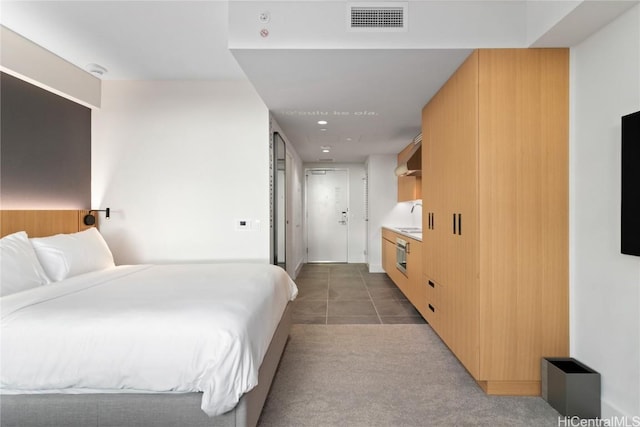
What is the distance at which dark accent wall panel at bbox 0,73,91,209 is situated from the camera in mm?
2547

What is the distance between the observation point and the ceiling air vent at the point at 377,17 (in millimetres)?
2166

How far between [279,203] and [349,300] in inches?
65.0

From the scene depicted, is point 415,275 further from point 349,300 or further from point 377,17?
point 377,17

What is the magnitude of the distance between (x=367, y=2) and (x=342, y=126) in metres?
2.01

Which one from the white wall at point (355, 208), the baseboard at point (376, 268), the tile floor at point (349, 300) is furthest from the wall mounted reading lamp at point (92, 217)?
→ the white wall at point (355, 208)

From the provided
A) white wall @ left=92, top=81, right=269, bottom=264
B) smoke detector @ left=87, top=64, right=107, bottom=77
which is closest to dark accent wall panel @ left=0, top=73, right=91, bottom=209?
white wall @ left=92, top=81, right=269, bottom=264

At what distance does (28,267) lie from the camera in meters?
2.18

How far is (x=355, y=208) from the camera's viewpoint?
746 centimetres

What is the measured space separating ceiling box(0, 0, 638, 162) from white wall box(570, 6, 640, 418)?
0.67ft

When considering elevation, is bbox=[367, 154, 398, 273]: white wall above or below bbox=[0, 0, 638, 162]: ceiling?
below

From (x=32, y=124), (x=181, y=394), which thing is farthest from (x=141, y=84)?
(x=181, y=394)

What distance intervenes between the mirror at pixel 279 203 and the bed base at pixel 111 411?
7.10 feet

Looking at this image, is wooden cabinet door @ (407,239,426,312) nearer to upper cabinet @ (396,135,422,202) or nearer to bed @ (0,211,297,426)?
upper cabinet @ (396,135,422,202)
